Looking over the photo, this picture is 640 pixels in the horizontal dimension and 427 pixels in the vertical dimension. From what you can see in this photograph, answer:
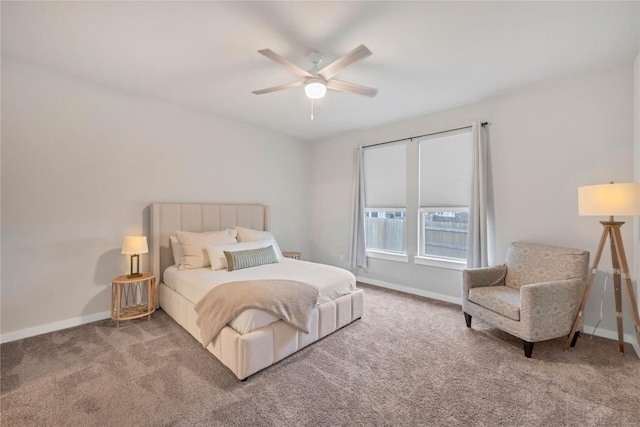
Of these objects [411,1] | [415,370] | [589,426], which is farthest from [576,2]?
[415,370]

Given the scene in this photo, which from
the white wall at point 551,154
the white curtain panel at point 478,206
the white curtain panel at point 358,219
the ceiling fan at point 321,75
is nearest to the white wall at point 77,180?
the ceiling fan at point 321,75

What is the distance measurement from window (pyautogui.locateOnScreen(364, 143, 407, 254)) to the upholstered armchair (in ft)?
4.83

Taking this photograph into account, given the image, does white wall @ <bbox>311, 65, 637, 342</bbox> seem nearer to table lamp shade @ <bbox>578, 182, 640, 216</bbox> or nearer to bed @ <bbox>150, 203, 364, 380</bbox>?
table lamp shade @ <bbox>578, 182, 640, 216</bbox>

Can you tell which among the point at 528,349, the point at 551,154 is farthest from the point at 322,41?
the point at 528,349

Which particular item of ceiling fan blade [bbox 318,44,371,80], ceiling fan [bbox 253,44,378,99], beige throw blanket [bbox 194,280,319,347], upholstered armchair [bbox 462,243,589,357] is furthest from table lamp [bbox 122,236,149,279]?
upholstered armchair [bbox 462,243,589,357]

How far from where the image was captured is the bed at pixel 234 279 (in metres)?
1.99

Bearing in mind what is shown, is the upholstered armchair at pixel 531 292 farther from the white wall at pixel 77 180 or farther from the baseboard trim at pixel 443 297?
the white wall at pixel 77 180

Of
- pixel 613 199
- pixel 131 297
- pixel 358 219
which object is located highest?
pixel 613 199

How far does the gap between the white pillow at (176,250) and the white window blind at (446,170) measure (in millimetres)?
3544

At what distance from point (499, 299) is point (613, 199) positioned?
4.05ft

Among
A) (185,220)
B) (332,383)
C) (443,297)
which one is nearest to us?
(332,383)

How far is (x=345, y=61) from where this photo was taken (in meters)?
2.03

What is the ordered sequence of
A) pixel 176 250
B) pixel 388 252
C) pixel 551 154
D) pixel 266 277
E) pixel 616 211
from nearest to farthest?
pixel 616 211
pixel 266 277
pixel 551 154
pixel 176 250
pixel 388 252

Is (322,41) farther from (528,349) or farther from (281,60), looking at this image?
(528,349)
